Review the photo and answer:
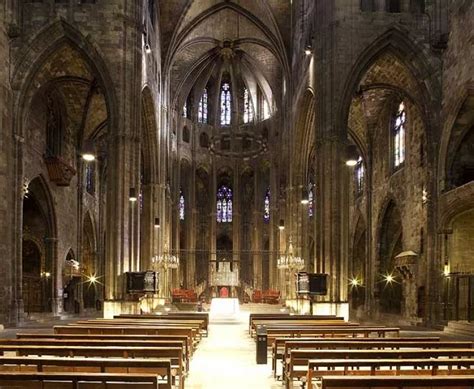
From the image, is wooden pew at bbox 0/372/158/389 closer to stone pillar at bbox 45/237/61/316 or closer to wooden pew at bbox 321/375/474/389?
wooden pew at bbox 321/375/474/389

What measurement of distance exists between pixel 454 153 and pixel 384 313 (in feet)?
48.9

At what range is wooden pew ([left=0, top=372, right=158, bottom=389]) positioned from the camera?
7.14 metres

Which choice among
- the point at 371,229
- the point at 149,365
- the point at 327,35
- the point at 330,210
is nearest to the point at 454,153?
the point at 330,210

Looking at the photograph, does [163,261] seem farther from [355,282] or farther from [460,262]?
[460,262]

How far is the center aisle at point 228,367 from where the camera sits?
1215 cm

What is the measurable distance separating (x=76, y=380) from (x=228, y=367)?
791 cm

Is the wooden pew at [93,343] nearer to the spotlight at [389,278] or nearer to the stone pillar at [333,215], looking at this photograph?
the stone pillar at [333,215]

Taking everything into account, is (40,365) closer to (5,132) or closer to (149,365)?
(149,365)

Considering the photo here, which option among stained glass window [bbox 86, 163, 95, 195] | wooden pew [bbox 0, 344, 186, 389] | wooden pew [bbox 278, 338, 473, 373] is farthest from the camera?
stained glass window [bbox 86, 163, 95, 195]

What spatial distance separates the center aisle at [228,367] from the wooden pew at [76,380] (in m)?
4.65

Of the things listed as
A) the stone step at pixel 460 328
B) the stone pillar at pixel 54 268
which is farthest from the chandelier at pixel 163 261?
the stone step at pixel 460 328

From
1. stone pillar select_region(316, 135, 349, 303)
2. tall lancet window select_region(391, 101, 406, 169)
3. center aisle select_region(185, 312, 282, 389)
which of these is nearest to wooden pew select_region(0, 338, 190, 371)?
center aisle select_region(185, 312, 282, 389)

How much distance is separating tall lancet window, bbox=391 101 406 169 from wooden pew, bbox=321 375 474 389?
101ft

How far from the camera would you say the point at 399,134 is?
123 ft
